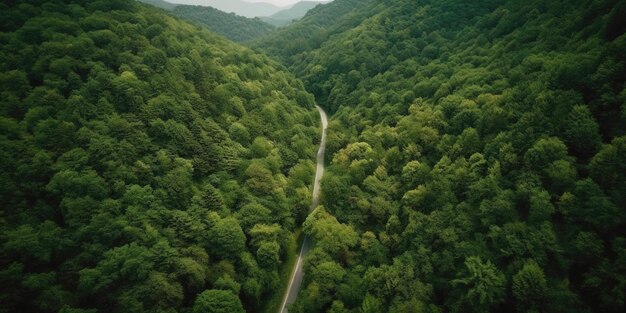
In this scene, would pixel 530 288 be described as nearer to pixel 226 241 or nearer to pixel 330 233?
pixel 330 233

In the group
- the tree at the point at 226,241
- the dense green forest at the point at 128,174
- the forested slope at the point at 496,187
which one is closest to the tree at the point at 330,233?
the forested slope at the point at 496,187

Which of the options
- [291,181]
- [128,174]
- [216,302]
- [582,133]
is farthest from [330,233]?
[582,133]

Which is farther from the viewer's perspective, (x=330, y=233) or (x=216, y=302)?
(x=330, y=233)

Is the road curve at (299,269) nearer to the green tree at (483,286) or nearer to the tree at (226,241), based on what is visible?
the tree at (226,241)

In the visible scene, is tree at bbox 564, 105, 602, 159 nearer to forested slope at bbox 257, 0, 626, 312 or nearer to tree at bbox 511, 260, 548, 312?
forested slope at bbox 257, 0, 626, 312

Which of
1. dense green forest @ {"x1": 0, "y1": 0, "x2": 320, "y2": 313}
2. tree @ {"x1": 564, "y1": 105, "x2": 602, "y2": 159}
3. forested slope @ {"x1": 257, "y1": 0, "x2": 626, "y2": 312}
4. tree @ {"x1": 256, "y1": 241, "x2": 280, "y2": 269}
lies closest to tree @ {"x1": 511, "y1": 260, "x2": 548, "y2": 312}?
forested slope @ {"x1": 257, "y1": 0, "x2": 626, "y2": 312}
